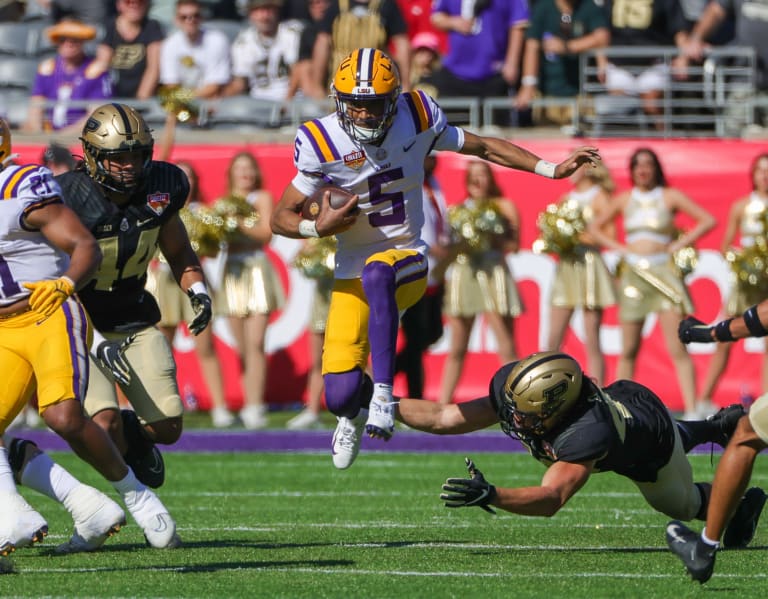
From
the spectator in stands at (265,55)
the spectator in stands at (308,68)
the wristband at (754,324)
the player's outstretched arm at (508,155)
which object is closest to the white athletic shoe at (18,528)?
the wristband at (754,324)

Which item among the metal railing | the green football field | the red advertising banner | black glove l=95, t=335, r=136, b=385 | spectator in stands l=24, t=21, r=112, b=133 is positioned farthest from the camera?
spectator in stands l=24, t=21, r=112, b=133

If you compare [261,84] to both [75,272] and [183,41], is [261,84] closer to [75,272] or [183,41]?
[183,41]

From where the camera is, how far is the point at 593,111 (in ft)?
46.1

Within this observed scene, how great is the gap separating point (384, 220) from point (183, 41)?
722cm

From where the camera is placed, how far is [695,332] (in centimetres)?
666

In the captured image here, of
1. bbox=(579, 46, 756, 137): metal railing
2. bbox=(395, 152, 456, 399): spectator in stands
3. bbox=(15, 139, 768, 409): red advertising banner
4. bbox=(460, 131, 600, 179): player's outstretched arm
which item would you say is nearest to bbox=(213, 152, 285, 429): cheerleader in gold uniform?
bbox=(15, 139, 768, 409): red advertising banner

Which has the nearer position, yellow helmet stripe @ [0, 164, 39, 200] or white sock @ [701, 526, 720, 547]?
white sock @ [701, 526, 720, 547]

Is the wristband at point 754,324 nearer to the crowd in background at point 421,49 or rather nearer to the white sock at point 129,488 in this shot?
the white sock at point 129,488

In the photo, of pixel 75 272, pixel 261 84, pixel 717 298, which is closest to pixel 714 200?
pixel 717 298

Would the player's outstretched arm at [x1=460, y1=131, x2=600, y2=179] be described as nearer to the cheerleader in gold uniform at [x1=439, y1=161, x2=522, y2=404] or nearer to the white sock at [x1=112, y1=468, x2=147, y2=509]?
the white sock at [x1=112, y1=468, x2=147, y2=509]

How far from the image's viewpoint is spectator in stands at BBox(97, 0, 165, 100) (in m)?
14.8

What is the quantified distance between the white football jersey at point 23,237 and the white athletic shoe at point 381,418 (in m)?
1.68

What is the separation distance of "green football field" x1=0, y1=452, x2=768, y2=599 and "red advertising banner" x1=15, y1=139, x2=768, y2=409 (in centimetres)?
304

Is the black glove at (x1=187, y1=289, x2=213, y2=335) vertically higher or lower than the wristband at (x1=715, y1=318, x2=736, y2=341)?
lower
